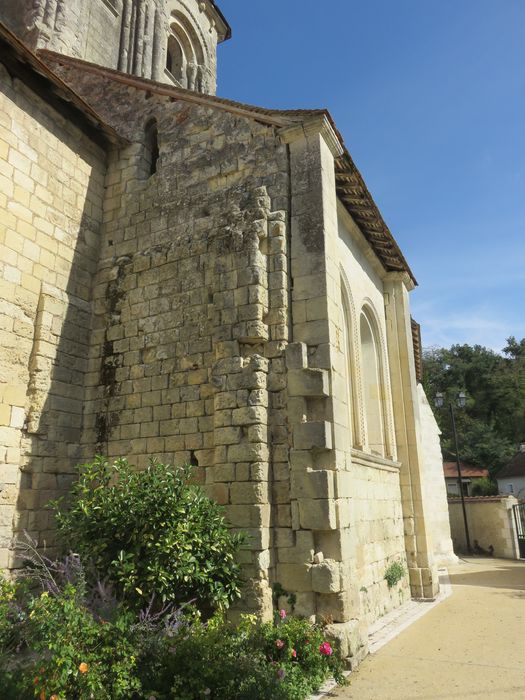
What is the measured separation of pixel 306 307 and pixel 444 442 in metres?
33.8

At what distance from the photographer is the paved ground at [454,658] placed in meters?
4.54

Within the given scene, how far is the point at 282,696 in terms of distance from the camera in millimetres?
4078

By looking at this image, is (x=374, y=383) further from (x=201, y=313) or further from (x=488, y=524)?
(x=488, y=524)

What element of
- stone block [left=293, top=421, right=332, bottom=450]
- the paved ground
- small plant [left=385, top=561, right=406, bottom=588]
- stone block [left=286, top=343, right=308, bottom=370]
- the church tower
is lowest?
the paved ground

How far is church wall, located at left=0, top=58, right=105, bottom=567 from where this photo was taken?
6.31 meters

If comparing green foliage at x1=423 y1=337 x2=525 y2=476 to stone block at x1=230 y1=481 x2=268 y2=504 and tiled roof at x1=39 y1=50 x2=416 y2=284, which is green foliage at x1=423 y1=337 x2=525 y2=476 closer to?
tiled roof at x1=39 y1=50 x2=416 y2=284

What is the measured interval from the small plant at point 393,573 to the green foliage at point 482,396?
25864mm

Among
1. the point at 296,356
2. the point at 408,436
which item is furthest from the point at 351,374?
the point at 296,356

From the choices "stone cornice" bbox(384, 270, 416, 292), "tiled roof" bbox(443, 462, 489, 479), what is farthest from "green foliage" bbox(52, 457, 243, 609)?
"tiled roof" bbox(443, 462, 489, 479)

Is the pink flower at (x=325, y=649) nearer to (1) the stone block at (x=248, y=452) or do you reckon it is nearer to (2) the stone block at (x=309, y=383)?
(1) the stone block at (x=248, y=452)

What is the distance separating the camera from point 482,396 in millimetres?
41938

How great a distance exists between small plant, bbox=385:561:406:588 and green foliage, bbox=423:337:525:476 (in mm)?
25864

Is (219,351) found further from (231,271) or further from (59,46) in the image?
(59,46)

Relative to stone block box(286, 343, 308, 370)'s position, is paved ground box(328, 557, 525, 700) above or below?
below
